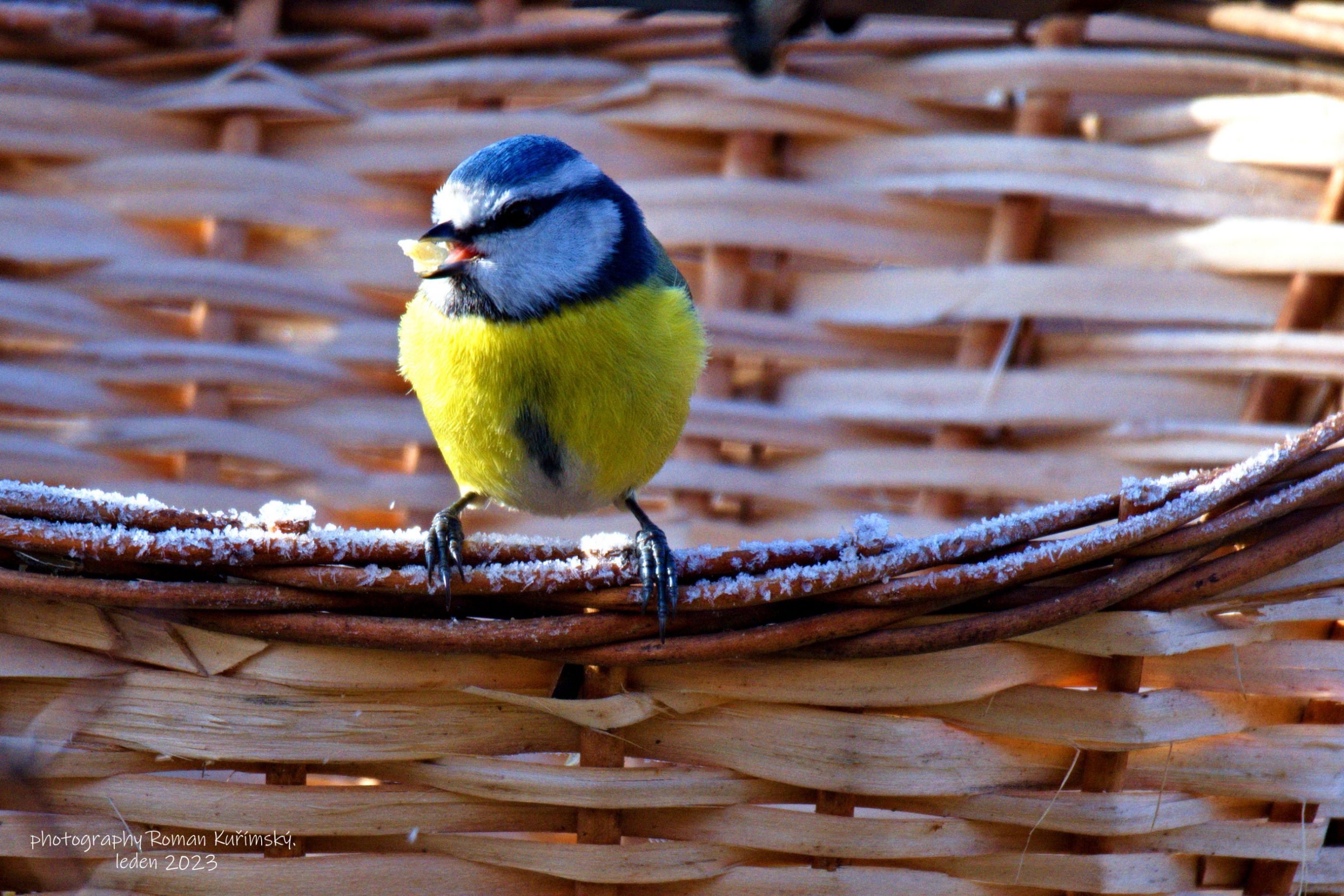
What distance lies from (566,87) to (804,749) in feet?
3.42

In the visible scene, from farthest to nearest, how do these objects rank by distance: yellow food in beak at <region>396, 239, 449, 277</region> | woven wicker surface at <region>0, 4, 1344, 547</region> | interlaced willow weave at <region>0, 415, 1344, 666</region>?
1. woven wicker surface at <region>0, 4, 1344, 547</region>
2. yellow food in beak at <region>396, 239, 449, 277</region>
3. interlaced willow weave at <region>0, 415, 1344, 666</region>

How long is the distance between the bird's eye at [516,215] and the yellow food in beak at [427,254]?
5 cm

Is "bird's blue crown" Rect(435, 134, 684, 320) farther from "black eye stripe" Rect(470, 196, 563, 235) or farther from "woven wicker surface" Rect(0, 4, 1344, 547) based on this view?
"woven wicker surface" Rect(0, 4, 1344, 547)

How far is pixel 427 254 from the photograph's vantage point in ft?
2.92

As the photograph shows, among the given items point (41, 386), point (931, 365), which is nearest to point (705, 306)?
point (931, 365)

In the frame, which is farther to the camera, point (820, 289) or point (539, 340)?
point (820, 289)

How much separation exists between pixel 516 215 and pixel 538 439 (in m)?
0.17

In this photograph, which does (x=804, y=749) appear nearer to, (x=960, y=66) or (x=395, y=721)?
(x=395, y=721)

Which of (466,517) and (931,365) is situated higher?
(931,365)

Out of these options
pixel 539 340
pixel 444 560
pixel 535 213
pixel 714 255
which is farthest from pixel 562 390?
pixel 714 255

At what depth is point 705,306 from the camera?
4.73ft

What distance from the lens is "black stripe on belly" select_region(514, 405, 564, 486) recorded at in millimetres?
888

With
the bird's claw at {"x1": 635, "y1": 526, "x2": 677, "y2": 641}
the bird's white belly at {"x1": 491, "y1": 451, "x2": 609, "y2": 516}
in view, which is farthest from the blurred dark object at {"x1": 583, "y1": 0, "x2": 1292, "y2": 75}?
the bird's claw at {"x1": 635, "y1": 526, "x2": 677, "y2": 641}

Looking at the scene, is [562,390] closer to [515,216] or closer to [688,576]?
[515,216]
